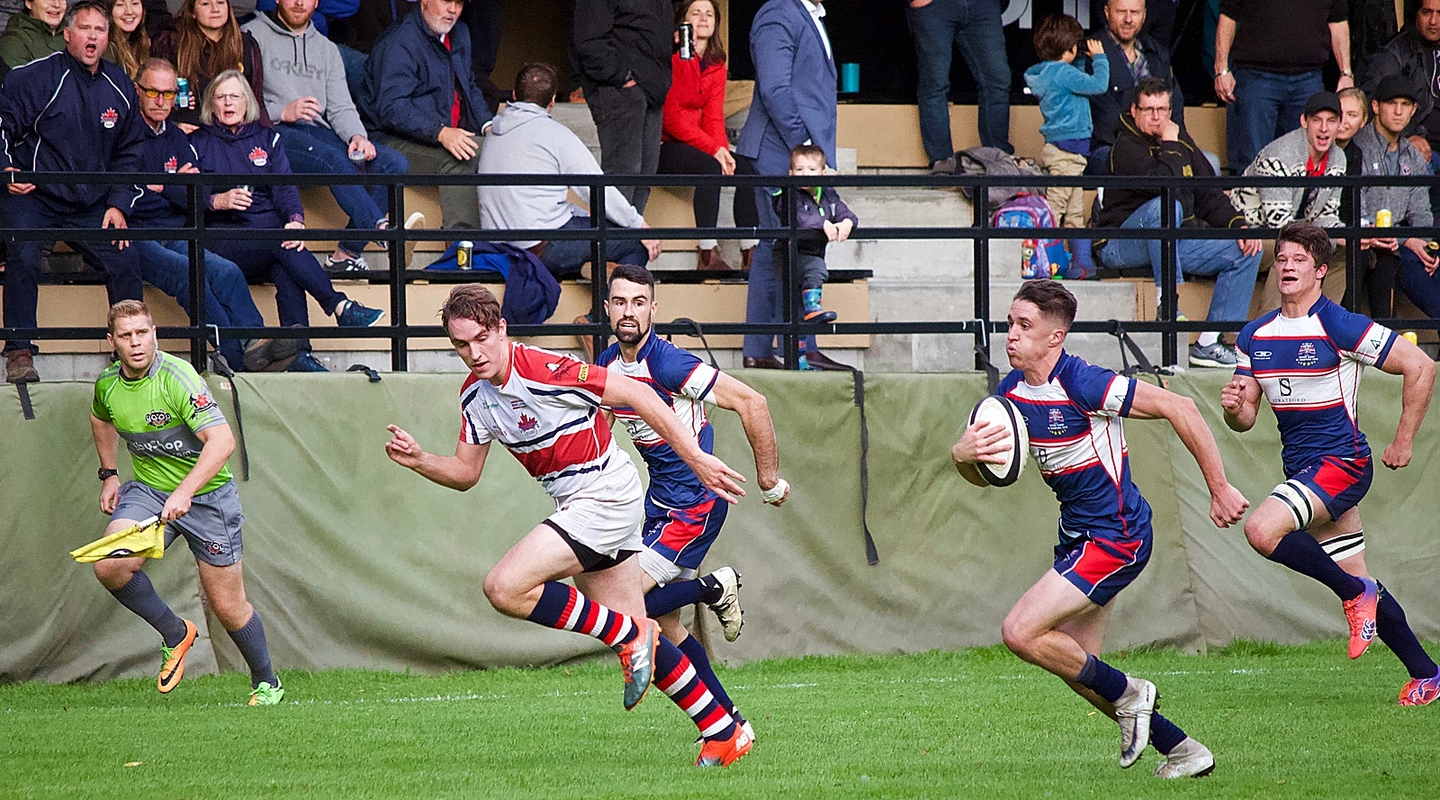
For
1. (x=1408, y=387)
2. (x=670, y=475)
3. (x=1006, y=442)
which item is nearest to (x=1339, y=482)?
(x=1408, y=387)

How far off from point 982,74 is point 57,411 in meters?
8.07

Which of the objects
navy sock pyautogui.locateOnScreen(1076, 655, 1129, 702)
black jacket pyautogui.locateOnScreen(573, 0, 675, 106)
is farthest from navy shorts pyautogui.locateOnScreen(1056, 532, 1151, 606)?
black jacket pyautogui.locateOnScreen(573, 0, 675, 106)

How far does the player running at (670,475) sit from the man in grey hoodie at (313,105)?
13.0ft

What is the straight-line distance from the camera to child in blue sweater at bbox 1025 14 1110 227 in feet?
42.4

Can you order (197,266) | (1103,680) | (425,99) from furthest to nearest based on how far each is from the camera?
1. (425,99)
2. (197,266)
3. (1103,680)

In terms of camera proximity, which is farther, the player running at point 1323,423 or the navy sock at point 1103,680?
the player running at point 1323,423

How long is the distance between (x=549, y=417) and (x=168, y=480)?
122 inches

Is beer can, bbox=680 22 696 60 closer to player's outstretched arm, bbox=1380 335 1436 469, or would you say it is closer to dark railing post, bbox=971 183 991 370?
dark railing post, bbox=971 183 991 370

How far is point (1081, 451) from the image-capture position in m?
6.30

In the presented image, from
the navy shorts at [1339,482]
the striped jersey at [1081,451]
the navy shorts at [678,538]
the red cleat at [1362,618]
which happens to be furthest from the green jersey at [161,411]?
the red cleat at [1362,618]

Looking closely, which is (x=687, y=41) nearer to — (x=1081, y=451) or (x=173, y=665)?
(x=173, y=665)

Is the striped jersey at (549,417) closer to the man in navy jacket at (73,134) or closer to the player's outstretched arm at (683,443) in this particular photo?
the player's outstretched arm at (683,443)

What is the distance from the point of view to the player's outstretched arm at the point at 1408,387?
317 inches

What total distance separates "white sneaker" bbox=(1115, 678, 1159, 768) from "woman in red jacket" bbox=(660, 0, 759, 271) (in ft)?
21.3
